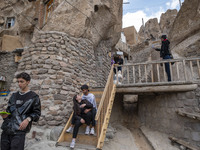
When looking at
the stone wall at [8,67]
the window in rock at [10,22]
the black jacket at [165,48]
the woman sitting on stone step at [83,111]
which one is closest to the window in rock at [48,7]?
the woman sitting on stone step at [83,111]

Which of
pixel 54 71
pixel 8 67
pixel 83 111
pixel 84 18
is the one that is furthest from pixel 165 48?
pixel 8 67

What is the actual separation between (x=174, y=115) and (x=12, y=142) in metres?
4.70

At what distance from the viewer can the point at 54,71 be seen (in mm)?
4047

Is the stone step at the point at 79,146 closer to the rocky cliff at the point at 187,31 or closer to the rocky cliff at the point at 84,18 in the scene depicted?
the rocky cliff at the point at 84,18

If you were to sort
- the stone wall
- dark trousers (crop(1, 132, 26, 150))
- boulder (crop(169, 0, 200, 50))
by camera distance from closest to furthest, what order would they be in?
dark trousers (crop(1, 132, 26, 150))
boulder (crop(169, 0, 200, 50))
the stone wall

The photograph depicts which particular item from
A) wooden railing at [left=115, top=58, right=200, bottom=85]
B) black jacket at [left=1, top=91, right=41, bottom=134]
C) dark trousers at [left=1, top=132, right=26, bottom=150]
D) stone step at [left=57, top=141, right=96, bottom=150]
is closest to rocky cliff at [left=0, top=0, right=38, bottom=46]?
wooden railing at [left=115, top=58, right=200, bottom=85]

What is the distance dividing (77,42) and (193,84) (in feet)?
13.6

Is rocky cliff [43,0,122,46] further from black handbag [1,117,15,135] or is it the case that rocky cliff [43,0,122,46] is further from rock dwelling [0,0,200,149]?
black handbag [1,117,15,135]

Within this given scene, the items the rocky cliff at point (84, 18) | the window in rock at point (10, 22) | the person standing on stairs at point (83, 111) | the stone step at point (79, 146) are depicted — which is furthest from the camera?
the window in rock at point (10, 22)

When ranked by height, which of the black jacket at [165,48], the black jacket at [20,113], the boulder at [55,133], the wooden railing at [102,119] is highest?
the black jacket at [165,48]

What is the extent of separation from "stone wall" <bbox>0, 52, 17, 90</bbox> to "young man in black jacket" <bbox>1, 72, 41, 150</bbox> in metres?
7.92

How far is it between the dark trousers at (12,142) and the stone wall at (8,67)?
26.5 ft

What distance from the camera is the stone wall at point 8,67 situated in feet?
28.5

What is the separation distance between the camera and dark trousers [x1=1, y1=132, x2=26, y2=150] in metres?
1.78
